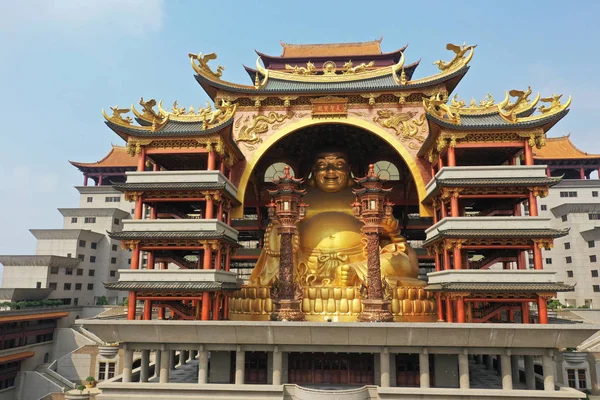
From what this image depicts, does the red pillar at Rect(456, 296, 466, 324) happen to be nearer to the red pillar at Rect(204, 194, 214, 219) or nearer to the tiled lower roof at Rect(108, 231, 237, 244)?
the tiled lower roof at Rect(108, 231, 237, 244)

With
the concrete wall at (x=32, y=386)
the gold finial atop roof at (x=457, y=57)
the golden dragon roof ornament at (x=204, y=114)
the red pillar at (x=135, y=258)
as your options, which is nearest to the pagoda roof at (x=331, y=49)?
the gold finial atop roof at (x=457, y=57)

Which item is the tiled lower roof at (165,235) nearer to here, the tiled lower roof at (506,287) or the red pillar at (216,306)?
the red pillar at (216,306)

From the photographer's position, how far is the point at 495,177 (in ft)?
68.8

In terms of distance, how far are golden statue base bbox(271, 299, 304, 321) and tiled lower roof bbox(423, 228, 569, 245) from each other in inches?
312

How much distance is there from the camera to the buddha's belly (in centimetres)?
2612

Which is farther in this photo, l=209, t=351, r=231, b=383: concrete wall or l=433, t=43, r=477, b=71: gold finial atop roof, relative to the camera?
l=433, t=43, r=477, b=71: gold finial atop roof

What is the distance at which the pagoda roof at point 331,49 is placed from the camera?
46.6 meters

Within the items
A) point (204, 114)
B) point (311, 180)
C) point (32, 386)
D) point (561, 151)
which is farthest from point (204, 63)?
point (561, 151)

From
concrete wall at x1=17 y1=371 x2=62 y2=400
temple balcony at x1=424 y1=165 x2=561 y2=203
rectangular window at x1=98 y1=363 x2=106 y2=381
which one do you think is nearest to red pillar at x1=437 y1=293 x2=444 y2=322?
temple balcony at x1=424 y1=165 x2=561 y2=203

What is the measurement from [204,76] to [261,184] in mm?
9385

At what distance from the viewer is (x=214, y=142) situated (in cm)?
2258

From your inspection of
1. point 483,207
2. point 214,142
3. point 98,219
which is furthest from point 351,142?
point 98,219

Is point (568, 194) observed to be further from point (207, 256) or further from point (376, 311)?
point (207, 256)

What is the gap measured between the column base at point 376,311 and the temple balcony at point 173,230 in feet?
25.9
